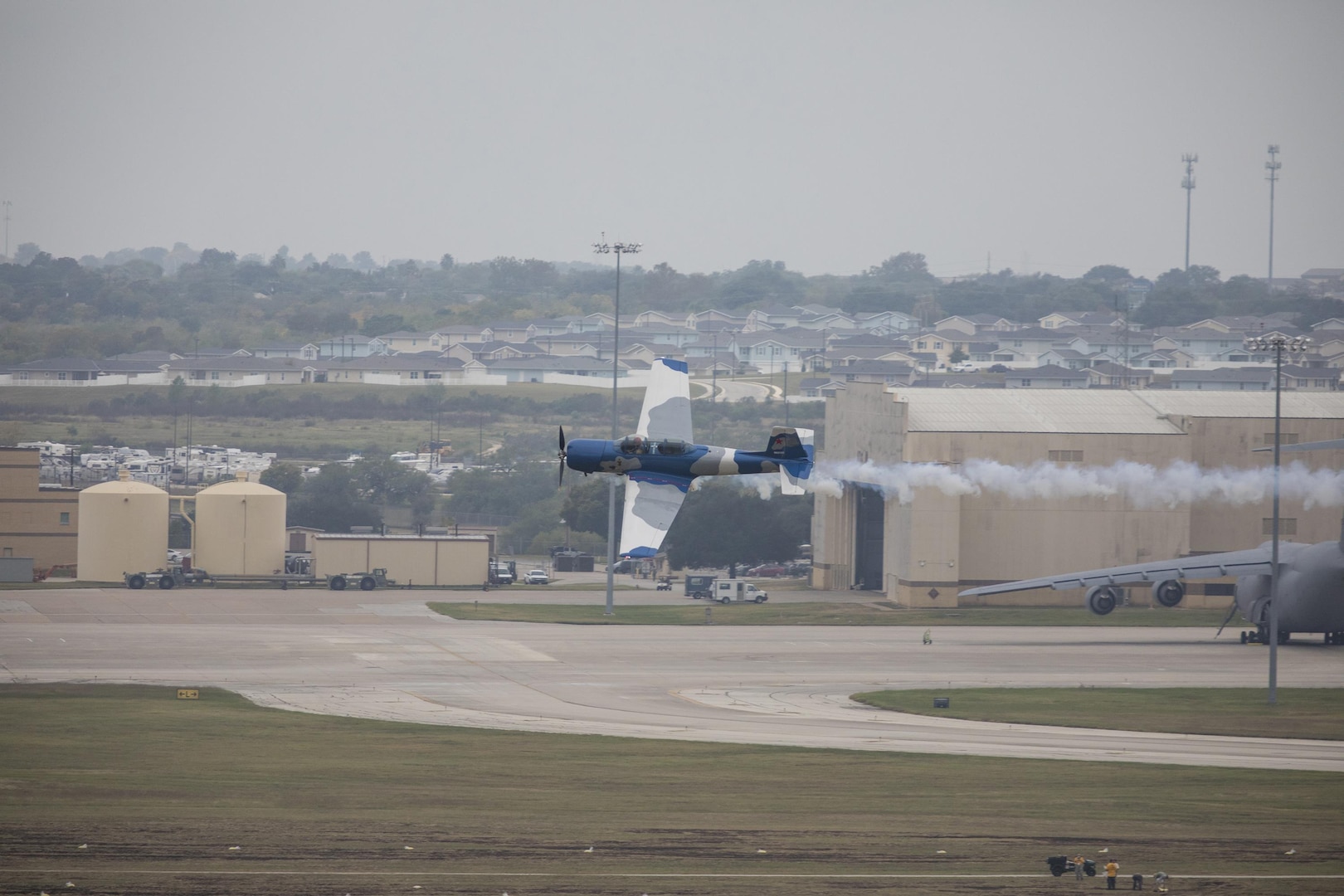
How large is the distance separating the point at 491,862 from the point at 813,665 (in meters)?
37.7

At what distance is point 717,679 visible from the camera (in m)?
64.9

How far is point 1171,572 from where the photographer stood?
8219cm

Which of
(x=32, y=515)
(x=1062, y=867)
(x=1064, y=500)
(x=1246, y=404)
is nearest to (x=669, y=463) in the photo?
(x=1062, y=867)

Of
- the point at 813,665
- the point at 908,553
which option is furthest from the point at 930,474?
the point at 813,665

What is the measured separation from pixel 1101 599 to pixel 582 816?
52127 millimetres

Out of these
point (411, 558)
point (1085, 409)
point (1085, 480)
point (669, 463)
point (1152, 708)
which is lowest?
point (411, 558)

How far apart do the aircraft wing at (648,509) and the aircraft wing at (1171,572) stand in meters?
34.1

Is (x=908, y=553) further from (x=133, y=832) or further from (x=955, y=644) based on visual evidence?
(x=133, y=832)

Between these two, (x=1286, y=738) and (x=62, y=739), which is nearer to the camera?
(x=62, y=739)

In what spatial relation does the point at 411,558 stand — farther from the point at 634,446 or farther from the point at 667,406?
the point at 634,446

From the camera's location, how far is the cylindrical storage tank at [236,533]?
107m

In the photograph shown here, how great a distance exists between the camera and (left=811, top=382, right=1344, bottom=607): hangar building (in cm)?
9688

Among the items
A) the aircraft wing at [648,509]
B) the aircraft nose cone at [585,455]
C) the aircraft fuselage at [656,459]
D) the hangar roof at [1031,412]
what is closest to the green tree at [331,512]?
the hangar roof at [1031,412]

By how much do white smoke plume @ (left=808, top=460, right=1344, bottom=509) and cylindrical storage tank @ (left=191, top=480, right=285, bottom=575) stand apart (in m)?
39.7
